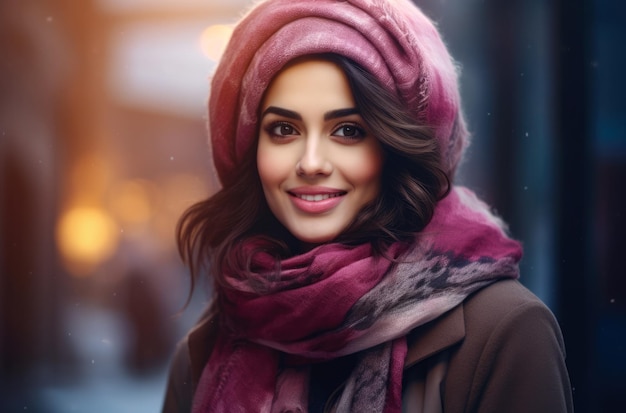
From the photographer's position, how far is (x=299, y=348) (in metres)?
1.25

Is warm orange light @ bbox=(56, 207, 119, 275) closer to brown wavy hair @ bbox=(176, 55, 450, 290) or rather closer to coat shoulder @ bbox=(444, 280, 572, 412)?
brown wavy hair @ bbox=(176, 55, 450, 290)

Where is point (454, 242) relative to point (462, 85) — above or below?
below

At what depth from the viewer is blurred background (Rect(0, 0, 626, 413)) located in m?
1.47

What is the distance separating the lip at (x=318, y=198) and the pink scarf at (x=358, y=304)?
77 mm

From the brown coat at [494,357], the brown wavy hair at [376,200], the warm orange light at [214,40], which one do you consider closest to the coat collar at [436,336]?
the brown coat at [494,357]

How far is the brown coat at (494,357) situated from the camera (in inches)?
44.6

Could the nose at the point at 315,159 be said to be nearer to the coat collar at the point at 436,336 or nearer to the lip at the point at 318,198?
the lip at the point at 318,198

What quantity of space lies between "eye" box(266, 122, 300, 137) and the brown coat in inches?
18.1

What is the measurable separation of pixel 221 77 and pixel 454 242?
59 centimetres

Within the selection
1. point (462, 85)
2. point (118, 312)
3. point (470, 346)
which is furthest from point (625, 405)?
point (118, 312)

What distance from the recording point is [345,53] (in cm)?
121

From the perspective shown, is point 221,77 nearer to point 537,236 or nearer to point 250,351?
point 250,351

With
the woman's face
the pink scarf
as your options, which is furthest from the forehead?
the pink scarf

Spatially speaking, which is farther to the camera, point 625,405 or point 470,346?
point 625,405
